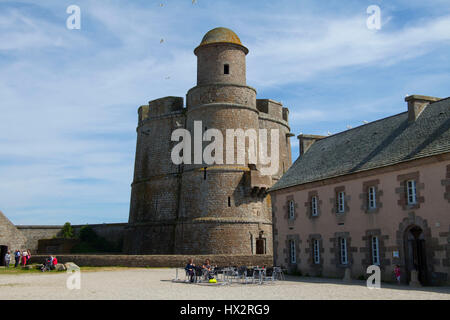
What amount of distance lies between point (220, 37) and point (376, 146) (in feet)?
67.0

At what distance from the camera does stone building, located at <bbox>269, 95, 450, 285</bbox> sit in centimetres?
1820

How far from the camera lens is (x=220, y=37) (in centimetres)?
3925

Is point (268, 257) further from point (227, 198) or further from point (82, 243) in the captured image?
point (82, 243)

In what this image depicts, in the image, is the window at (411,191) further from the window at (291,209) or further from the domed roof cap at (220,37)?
the domed roof cap at (220,37)

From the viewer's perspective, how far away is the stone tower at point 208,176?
3609 cm

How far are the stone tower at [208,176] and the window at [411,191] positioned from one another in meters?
17.6

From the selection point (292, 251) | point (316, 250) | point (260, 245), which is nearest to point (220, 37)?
point (260, 245)

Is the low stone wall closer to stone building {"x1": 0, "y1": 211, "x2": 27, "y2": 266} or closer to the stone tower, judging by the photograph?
the stone tower

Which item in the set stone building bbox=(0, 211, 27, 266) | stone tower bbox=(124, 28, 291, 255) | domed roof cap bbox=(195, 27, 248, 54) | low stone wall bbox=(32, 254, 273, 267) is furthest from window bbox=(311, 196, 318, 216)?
stone building bbox=(0, 211, 27, 266)

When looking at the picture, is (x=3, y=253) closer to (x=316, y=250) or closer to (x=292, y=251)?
(x=292, y=251)

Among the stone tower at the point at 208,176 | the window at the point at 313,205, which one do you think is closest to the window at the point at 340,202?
the window at the point at 313,205

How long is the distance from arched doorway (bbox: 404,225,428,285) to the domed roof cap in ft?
79.6
